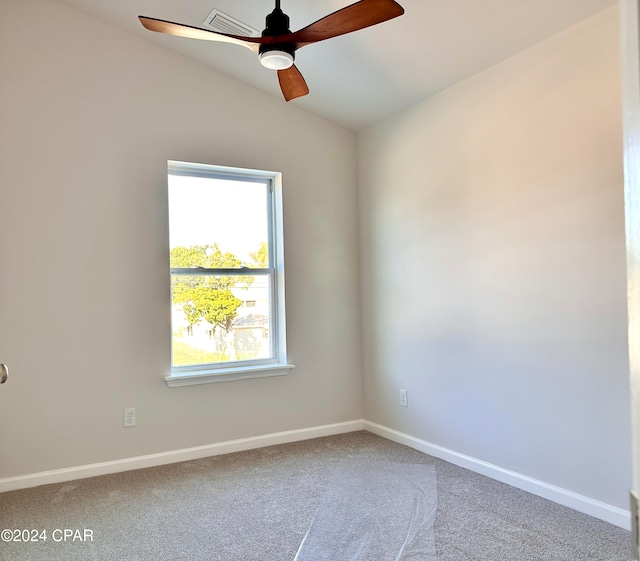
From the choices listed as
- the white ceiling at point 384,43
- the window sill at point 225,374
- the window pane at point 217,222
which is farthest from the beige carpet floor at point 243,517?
the white ceiling at point 384,43

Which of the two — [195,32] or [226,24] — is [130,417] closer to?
[195,32]

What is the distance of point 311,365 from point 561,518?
6.47 feet

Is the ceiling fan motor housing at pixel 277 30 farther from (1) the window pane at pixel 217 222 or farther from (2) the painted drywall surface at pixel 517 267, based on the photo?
(1) the window pane at pixel 217 222

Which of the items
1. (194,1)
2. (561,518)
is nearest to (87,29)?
(194,1)

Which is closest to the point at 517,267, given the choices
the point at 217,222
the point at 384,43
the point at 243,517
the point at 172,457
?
the point at 384,43

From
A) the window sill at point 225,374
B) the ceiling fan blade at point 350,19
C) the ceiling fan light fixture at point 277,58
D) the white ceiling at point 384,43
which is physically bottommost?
the window sill at point 225,374

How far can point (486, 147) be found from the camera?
2932 millimetres

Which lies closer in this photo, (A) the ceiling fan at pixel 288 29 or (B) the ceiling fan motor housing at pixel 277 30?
(A) the ceiling fan at pixel 288 29

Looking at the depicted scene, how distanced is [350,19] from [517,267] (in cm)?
162

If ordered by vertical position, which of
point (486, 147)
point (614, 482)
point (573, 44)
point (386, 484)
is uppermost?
point (573, 44)

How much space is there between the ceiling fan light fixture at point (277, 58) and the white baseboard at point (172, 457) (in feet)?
8.21

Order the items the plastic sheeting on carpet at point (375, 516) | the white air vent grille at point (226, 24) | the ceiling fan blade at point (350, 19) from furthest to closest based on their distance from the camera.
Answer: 1. the white air vent grille at point (226, 24)
2. the plastic sheeting on carpet at point (375, 516)
3. the ceiling fan blade at point (350, 19)

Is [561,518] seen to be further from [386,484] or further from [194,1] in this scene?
[194,1]

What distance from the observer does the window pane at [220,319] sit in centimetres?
347
